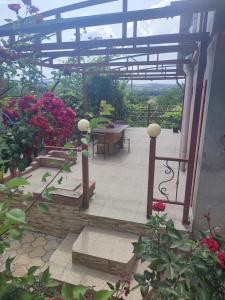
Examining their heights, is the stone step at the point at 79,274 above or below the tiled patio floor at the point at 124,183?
below

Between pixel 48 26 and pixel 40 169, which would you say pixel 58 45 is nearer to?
pixel 48 26

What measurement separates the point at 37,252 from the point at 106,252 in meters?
1.21

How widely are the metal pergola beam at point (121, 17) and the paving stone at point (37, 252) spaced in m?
3.05

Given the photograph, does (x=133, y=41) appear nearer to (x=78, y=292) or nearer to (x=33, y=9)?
(x=33, y=9)

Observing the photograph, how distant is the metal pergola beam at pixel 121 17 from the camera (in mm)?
2128

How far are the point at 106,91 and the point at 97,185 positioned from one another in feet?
22.1

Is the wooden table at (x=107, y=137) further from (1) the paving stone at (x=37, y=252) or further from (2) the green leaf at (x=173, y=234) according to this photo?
(2) the green leaf at (x=173, y=234)

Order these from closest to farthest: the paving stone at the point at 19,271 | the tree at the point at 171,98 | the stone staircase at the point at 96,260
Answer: the stone staircase at the point at 96,260 → the paving stone at the point at 19,271 → the tree at the point at 171,98

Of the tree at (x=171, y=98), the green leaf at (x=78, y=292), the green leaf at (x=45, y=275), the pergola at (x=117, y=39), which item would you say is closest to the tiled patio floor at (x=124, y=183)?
the pergola at (x=117, y=39)

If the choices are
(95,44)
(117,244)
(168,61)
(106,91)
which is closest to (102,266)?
(117,244)

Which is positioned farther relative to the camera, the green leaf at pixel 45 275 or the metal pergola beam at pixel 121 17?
the metal pergola beam at pixel 121 17

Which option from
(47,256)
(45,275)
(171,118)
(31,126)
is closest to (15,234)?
(45,275)

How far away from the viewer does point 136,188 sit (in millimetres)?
4863

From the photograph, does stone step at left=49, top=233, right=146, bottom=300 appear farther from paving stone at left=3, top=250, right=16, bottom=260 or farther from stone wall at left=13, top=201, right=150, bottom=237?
paving stone at left=3, top=250, right=16, bottom=260
